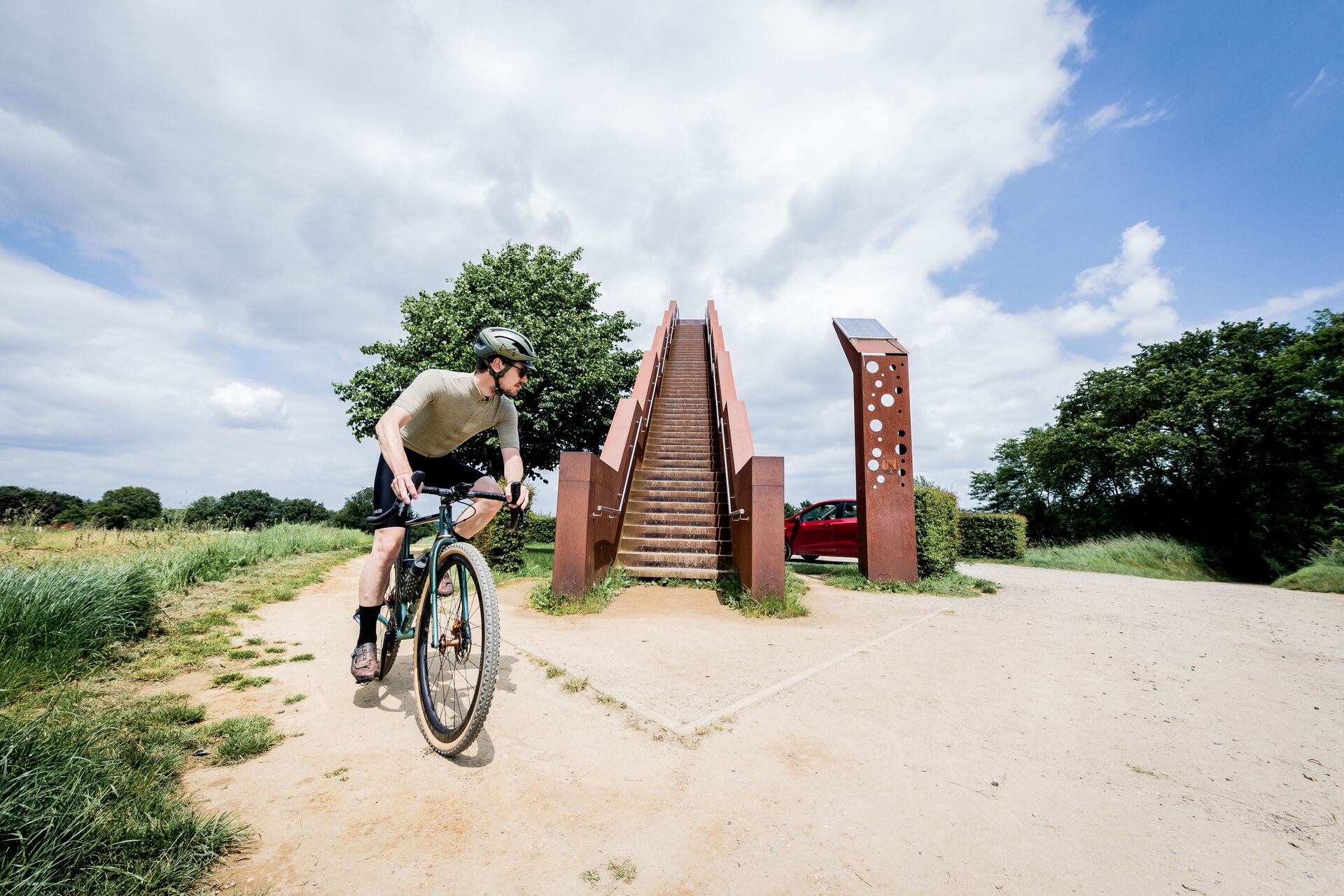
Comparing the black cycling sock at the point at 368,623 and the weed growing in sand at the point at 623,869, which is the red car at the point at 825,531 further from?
the weed growing in sand at the point at 623,869

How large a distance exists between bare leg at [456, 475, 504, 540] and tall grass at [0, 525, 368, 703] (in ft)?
6.32

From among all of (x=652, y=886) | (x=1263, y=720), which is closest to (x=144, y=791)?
(x=652, y=886)

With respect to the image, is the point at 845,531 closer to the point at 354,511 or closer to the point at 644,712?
the point at 644,712

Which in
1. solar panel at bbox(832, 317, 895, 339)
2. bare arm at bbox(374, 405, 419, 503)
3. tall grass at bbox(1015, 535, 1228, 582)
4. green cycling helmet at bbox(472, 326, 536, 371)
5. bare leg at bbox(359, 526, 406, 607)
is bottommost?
tall grass at bbox(1015, 535, 1228, 582)

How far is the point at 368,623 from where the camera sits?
3.21 metres

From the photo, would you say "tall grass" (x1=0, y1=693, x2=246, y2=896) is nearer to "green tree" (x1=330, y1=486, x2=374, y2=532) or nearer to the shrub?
the shrub

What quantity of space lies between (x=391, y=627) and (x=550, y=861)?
198 cm

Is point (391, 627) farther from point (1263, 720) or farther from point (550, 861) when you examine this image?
point (1263, 720)

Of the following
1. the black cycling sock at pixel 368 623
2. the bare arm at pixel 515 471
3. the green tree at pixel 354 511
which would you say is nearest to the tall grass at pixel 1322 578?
the bare arm at pixel 515 471

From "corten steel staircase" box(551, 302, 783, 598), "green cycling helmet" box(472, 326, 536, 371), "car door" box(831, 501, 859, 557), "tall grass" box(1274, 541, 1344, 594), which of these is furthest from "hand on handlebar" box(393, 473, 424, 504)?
"tall grass" box(1274, 541, 1344, 594)

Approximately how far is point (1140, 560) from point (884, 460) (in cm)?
1213

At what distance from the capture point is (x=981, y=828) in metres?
2.11

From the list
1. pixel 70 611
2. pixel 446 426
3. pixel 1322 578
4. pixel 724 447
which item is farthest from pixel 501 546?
pixel 1322 578

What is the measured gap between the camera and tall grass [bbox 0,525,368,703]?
3.27 metres
